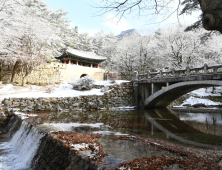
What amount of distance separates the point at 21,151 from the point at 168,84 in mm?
11931

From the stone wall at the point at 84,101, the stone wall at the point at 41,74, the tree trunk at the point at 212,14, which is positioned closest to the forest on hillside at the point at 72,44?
the stone wall at the point at 41,74

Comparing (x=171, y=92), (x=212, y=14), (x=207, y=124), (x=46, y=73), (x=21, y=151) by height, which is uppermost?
(x=46, y=73)

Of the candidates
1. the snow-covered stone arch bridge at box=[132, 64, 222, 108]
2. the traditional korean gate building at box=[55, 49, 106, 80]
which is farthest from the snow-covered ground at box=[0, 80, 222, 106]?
the traditional korean gate building at box=[55, 49, 106, 80]

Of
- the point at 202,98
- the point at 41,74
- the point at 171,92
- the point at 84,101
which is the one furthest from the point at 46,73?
the point at 202,98

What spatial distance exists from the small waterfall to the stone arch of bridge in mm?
10817

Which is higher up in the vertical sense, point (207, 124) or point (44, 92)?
point (44, 92)

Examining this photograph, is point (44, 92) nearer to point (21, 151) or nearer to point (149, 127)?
point (21, 151)

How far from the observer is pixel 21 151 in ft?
20.0

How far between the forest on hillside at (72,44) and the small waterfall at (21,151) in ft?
20.5

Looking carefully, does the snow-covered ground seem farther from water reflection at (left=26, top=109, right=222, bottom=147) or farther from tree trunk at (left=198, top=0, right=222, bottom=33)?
tree trunk at (left=198, top=0, right=222, bottom=33)

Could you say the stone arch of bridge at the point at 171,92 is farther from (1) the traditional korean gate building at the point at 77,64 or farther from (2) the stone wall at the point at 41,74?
(2) the stone wall at the point at 41,74

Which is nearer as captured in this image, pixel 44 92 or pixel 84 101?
pixel 84 101

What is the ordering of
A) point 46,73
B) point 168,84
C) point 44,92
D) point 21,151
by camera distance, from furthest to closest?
point 46,73
point 44,92
point 168,84
point 21,151

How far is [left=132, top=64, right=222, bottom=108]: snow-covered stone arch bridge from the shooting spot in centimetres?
1081
